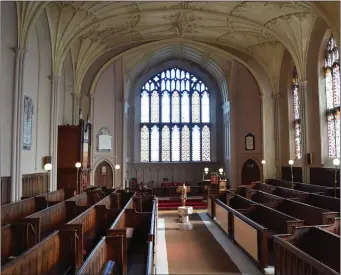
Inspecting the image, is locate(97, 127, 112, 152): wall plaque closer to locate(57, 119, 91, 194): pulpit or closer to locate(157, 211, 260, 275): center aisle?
locate(57, 119, 91, 194): pulpit

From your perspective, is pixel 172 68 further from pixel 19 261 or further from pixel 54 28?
pixel 19 261

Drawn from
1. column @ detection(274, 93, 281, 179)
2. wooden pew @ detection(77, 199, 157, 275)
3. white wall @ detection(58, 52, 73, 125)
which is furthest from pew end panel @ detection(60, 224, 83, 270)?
column @ detection(274, 93, 281, 179)

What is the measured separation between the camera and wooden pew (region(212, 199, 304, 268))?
6.80m

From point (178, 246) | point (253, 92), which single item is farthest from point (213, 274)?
point (253, 92)

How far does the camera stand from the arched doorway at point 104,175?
61.3ft

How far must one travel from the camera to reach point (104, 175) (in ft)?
61.5

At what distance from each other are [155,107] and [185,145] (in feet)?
10.7

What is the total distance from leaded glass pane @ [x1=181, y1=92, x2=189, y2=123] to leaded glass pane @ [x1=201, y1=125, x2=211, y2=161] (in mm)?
1403

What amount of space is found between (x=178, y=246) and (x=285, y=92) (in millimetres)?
12014

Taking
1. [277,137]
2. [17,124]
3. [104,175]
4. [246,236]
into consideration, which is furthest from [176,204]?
[17,124]

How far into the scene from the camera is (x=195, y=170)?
22203 mm

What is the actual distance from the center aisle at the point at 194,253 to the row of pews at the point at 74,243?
0.72 m

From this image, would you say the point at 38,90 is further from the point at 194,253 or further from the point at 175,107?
the point at 175,107

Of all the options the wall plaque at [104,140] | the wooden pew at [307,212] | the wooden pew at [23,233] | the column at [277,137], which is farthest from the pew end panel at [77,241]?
the column at [277,137]
